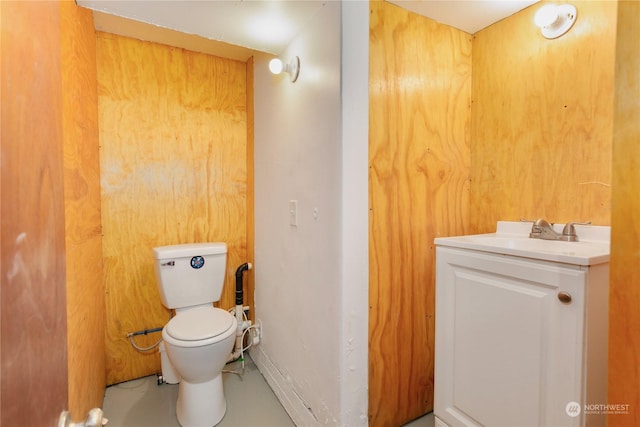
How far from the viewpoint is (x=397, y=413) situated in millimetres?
1367

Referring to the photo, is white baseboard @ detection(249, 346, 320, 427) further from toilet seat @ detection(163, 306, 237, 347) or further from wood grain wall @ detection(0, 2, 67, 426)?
wood grain wall @ detection(0, 2, 67, 426)

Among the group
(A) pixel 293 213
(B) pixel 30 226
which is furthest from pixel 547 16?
(B) pixel 30 226

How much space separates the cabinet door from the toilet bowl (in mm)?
1020

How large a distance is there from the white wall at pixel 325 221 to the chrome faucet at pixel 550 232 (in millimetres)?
724

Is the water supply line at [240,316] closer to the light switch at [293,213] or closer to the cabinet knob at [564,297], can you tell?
the light switch at [293,213]

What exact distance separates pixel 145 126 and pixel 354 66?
1.39 meters

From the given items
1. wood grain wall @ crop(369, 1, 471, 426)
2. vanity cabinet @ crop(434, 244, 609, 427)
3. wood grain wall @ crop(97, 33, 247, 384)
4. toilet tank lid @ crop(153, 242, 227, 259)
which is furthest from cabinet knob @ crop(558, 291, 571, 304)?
wood grain wall @ crop(97, 33, 247, 384)

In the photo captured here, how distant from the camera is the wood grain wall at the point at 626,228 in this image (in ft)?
1.46

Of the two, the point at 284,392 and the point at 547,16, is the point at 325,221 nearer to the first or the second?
the point at 284,392

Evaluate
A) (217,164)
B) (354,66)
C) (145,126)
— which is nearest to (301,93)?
(354,66)

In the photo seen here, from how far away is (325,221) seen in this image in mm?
1253

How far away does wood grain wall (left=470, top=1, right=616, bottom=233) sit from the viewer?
3.65 feet

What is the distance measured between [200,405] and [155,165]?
1389 mm

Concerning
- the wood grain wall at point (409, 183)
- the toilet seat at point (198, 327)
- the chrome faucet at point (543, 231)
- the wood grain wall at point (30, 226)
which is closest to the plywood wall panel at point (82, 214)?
the toilet seat at point (198, 327)
